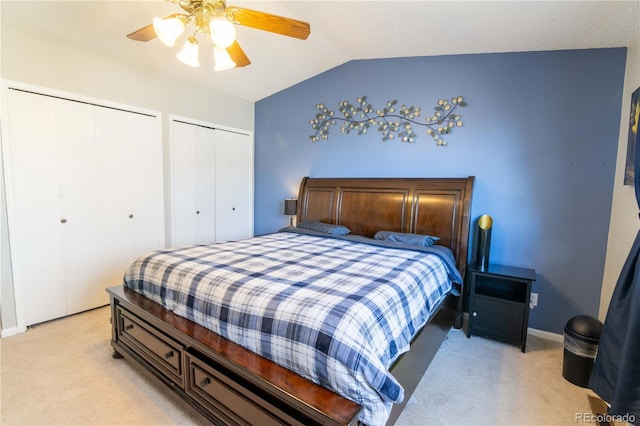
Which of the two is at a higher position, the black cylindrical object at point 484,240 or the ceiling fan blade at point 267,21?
the ceiling fan blade at point 267,21

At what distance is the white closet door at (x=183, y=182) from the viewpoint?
12.7 ft

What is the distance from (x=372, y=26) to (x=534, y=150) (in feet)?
6.03

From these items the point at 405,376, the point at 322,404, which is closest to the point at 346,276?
the point at 405,376

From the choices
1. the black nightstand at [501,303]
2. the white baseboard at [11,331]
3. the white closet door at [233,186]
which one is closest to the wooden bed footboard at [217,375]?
the white baseboard at [11,331]

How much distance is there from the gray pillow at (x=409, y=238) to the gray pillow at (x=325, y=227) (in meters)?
0.45

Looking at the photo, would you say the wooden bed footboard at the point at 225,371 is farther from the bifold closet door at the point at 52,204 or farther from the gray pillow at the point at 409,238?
the bifold closet door at the point at 52,204

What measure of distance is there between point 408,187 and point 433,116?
2.57 feet

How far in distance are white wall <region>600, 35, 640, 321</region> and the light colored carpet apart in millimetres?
760

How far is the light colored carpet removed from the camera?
1.80 metres

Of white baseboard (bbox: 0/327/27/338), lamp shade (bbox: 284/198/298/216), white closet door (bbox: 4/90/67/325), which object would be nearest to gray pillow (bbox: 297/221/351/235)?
lamp shade (bbox: 284/198/298/216)

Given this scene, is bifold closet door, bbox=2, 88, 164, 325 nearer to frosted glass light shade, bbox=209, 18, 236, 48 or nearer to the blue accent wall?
frosted glass light shade, bbox=209, 18, 236, 48

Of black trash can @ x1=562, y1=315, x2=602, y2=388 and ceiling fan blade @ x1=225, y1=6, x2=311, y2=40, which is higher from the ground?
ceiling fan blade @ x1=225, y1=6, x2=311, y2=40

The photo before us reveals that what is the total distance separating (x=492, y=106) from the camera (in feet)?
9.68

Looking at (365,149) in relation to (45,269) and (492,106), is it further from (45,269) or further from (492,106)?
(45,269)
